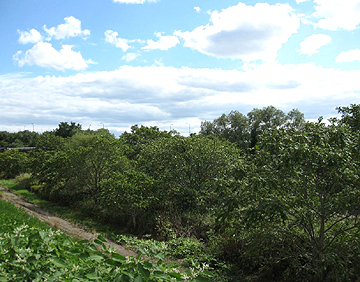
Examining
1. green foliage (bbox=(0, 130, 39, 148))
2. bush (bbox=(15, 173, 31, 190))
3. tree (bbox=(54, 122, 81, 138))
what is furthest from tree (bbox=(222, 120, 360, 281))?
green foliage (bbox=(0, 130, 39, 148))

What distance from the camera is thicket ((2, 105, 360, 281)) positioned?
21.2 ft

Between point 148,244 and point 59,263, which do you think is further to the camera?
point 148,244

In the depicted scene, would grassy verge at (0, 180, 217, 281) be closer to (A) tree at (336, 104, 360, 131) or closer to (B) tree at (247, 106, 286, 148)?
(A) tree at (336, 104, 360, 131)

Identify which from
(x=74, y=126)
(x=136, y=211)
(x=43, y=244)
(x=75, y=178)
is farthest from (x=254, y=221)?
(x=74, y=126)

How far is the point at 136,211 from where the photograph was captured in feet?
46.6

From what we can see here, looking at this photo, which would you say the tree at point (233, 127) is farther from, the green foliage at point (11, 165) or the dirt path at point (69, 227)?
the dirt path at point (69, 227)

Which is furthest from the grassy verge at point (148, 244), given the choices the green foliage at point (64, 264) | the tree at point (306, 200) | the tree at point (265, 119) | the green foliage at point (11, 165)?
the tree at point (265, 119)

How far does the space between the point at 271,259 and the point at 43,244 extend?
6.32 metres

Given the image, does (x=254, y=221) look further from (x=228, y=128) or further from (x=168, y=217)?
(x=228, y=128)

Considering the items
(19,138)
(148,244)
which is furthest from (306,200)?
(19,138)

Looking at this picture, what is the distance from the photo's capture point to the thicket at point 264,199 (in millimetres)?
6477

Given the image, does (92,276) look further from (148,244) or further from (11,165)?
(11,165)

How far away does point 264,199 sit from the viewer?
6816 millimetres

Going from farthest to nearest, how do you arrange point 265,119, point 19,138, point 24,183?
point 19,138
point 265,119
point 24,183
